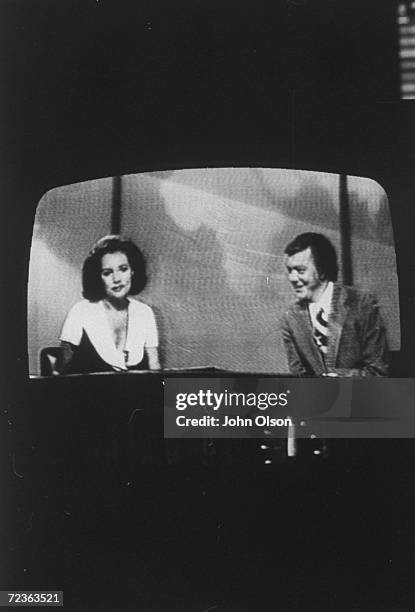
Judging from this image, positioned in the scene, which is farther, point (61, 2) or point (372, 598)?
point (61, 2)

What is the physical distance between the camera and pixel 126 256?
2.56 metres

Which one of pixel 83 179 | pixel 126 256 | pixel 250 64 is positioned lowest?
pixel 126 256

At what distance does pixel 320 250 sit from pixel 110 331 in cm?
77

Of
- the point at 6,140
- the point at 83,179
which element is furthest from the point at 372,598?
the point at 6,140

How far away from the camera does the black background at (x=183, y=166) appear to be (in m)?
2.49

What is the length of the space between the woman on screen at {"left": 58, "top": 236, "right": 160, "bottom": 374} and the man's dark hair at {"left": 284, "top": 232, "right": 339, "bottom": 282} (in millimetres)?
527

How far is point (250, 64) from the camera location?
2.61m

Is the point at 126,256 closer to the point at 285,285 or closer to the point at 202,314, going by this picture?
the point at 202,314

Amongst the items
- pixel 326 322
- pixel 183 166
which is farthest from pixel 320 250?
pixel 183 166

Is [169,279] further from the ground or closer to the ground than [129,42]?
closer to the ground

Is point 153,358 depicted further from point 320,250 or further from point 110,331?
point 320,250

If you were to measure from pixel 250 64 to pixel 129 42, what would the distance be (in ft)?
1.42

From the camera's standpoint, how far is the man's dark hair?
101 inches

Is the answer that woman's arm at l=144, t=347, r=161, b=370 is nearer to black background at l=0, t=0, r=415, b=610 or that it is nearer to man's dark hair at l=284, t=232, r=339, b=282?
black background at l=0, t=0, r=415, b=610
